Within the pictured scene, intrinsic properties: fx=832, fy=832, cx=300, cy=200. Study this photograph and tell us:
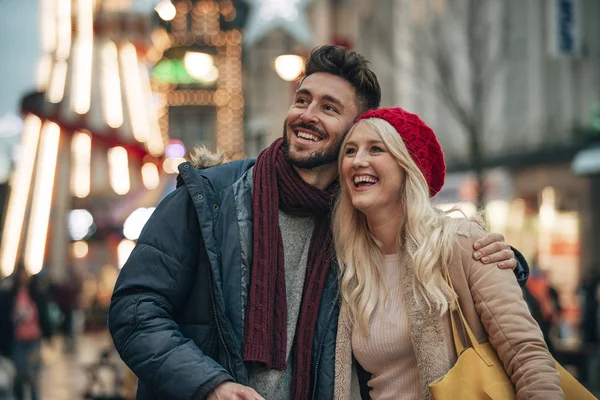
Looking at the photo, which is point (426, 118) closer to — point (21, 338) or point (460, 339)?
point (21, 338)

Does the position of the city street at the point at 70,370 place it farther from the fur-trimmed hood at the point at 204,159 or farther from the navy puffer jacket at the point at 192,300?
the navy puffer jacket at the point at 192,300

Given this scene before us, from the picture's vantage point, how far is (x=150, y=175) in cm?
2881

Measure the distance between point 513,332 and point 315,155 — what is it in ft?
3.73

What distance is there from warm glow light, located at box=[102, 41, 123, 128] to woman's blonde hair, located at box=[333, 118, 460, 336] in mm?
23695

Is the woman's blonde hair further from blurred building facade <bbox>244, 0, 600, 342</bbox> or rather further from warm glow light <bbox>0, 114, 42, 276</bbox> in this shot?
warm glow light <bbox>0, 114, 42, 276</bbox>

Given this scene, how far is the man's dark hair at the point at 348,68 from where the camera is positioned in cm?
372

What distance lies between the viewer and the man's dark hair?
372 cm

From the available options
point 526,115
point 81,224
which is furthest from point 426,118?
point 81,224

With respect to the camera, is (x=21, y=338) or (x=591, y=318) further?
(x=591, y=318)

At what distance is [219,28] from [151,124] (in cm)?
2085

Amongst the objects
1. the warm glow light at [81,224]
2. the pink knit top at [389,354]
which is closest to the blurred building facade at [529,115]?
the warm glow light at [81,224]

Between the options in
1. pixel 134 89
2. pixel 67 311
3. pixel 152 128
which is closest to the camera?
pixel 67 311

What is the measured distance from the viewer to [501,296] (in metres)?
3.16

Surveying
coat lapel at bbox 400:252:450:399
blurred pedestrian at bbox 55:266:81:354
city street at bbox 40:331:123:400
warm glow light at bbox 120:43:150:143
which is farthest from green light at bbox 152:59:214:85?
coat lapel at bbox 400:252:450:399
